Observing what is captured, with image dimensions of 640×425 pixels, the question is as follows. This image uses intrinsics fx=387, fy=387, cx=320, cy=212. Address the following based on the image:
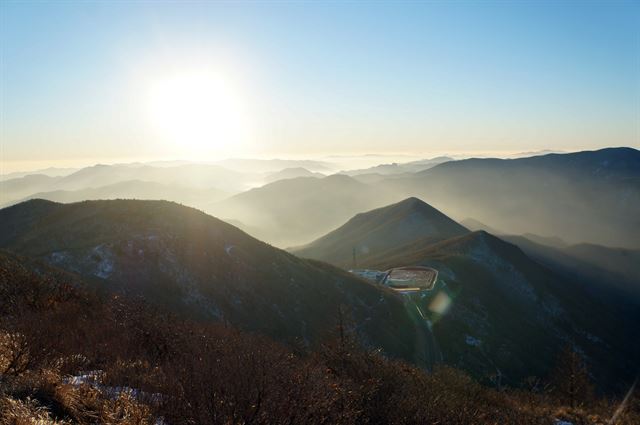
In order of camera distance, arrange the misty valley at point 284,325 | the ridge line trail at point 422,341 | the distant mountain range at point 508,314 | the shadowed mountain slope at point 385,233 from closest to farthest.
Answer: the misty valley at point 284,325, the ridge line trail at point 422,341, the distant mountain range at point 508,314, the shadowed mountain slope at point 385,233

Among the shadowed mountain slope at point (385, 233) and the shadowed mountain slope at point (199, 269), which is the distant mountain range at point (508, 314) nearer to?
the shadowed mountain slope at point (199, 269)

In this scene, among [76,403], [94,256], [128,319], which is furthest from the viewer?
[94,256]

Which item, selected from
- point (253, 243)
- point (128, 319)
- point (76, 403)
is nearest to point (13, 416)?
point (76, 403)

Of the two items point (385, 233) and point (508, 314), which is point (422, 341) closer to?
point (508, 314)

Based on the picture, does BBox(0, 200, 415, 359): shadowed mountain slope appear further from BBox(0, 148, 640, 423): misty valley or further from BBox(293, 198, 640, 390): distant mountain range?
BBox(293, 198, 640, 390): distant mountain range

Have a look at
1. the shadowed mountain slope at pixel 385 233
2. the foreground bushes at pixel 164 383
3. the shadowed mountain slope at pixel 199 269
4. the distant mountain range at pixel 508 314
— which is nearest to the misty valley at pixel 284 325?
the foreground bushes at pixel 164 383

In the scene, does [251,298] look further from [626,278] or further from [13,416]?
[626,278]
